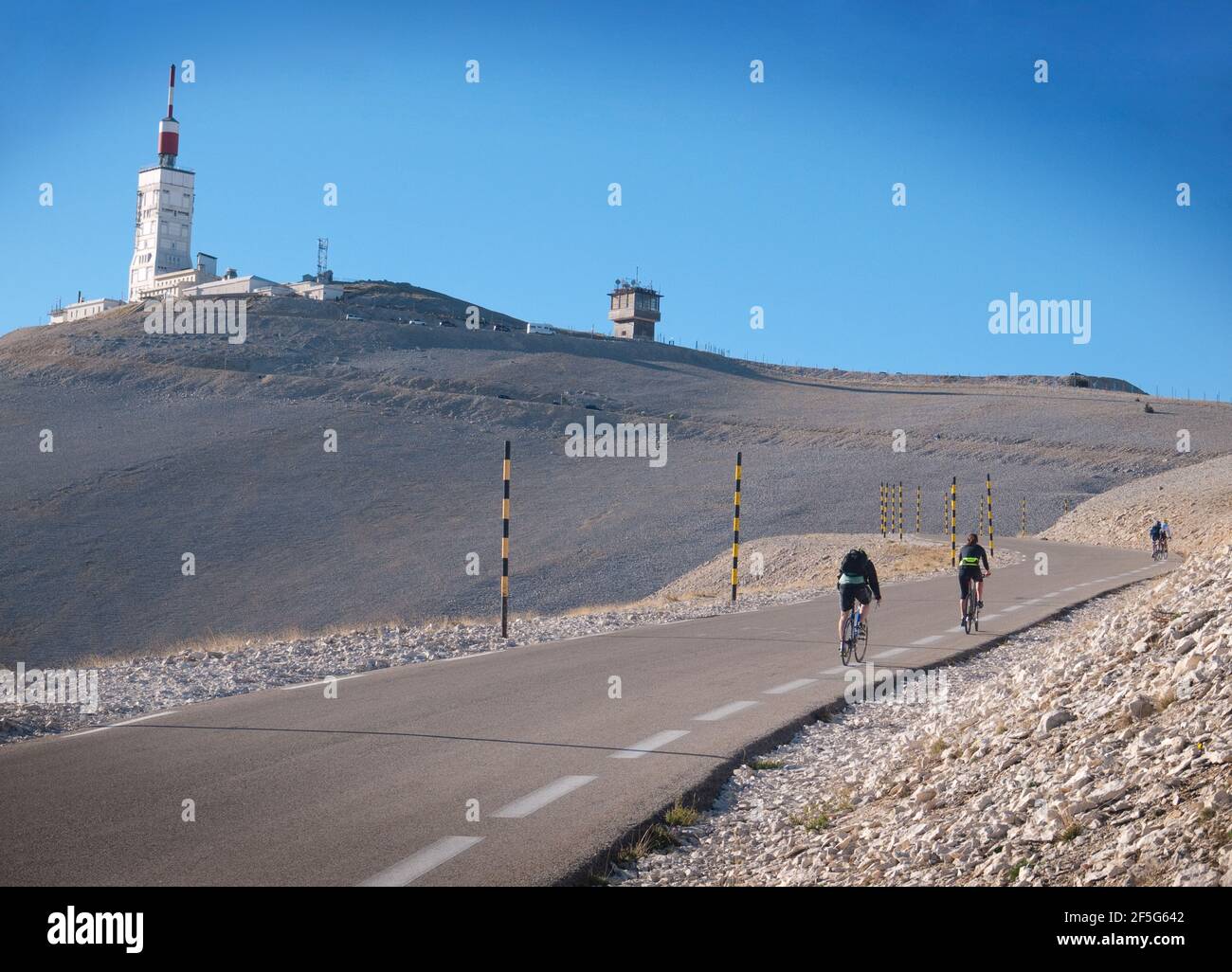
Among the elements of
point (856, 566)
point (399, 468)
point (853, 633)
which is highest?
point (399, 468)

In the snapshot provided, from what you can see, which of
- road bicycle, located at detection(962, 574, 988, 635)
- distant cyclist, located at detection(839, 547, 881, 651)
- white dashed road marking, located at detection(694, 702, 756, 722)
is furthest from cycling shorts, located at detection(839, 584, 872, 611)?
road bicycle, located at detection(962, 574, 988, 635)

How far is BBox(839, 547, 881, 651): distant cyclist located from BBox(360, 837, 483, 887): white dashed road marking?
8217mm

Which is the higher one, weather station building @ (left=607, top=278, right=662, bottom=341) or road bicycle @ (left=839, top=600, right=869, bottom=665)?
weather station building @ (left=607, top=278, right=662, bottom=341)

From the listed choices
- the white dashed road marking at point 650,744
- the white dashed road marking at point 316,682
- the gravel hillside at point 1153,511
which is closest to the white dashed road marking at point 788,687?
the white dashed road marking at point 650,744

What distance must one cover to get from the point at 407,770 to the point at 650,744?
6.55ft

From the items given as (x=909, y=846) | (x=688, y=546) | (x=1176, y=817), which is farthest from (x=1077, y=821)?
(x=688, y=546)

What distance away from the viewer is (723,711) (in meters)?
10.4

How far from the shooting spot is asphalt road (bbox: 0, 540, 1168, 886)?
589 cm

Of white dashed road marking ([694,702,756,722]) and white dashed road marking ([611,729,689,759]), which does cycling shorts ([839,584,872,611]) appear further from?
white dashed road marking ([611,729,689,759])

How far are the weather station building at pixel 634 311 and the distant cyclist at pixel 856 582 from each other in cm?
13347

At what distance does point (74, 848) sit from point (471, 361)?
97.2 meters

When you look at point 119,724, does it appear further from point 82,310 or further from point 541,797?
point 82,310

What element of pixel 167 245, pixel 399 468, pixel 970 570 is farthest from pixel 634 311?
pixel 970 570
